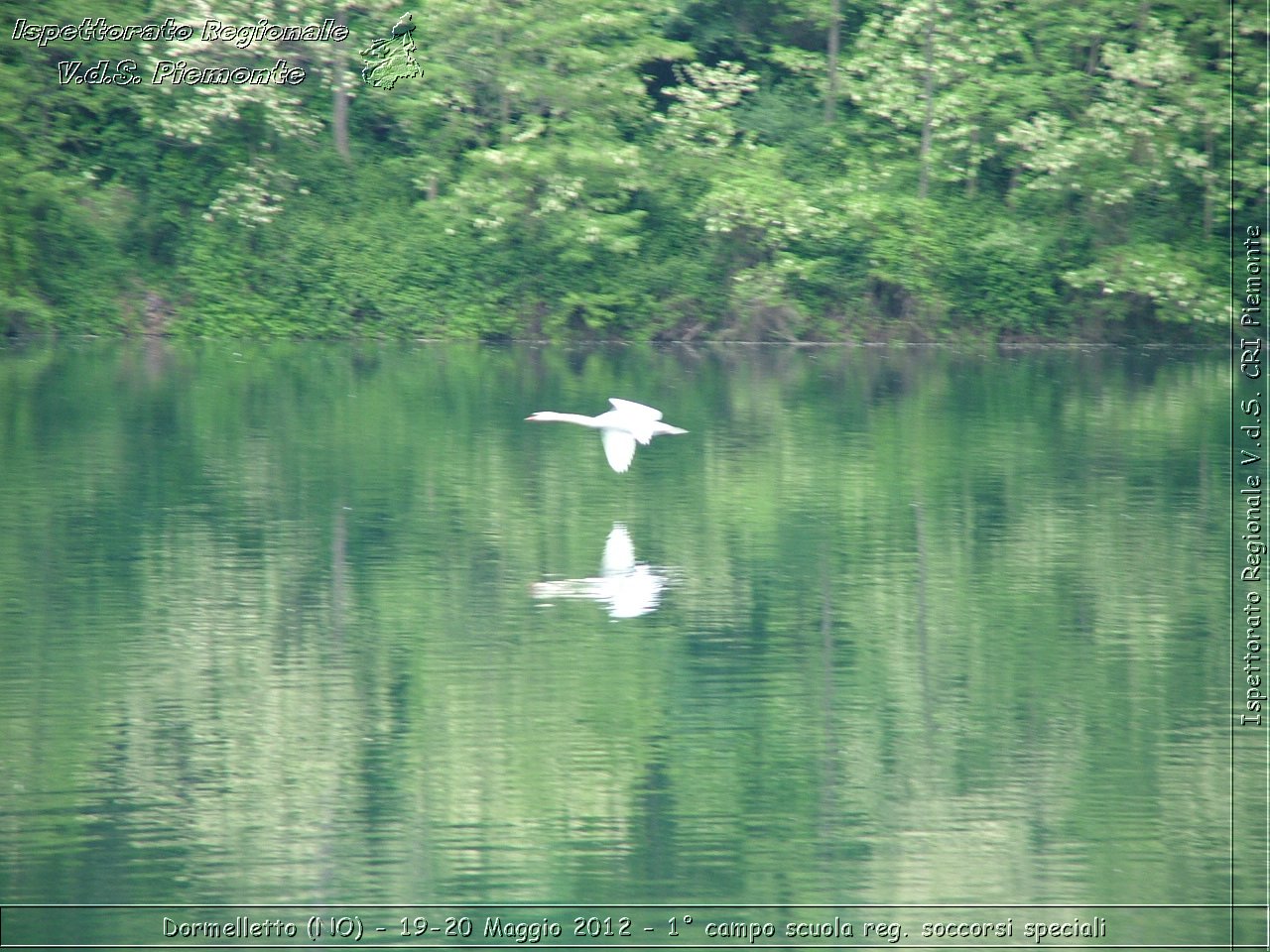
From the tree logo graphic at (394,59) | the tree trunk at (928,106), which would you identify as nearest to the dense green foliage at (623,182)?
the tree trunk at (928,106)

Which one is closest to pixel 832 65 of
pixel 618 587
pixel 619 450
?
pixel 619 450

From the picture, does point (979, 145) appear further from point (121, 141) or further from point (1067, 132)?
point (121, 141)

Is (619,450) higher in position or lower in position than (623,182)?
lower

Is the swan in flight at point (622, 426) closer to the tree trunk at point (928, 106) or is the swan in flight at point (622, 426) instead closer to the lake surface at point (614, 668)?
the lake surface at point (614, 668)

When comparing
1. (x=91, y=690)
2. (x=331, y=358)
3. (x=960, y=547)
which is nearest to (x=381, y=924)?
(x=91, y=690)

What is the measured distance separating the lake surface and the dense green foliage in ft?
38.8

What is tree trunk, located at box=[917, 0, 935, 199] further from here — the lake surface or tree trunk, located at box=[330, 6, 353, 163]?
the lake surface

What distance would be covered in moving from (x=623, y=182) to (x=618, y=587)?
859 inches

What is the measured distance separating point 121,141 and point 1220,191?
22.0m

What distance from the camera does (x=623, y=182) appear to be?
3578 cm

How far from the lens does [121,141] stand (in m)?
36.6

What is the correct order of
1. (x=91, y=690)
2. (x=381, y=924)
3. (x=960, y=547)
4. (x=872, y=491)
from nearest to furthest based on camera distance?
(x=381, y=924)
(x=91, y=690)
(x=960, y=547)
(x=872, y=491)

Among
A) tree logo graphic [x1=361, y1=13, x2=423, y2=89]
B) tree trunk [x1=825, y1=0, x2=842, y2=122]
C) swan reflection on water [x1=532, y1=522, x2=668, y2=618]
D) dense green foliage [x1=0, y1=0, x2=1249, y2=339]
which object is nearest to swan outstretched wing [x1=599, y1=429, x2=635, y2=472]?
swan reflection on water [x1=532, y1=522, x2=668, y2=618]

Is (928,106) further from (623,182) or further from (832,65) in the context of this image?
(623,182)
